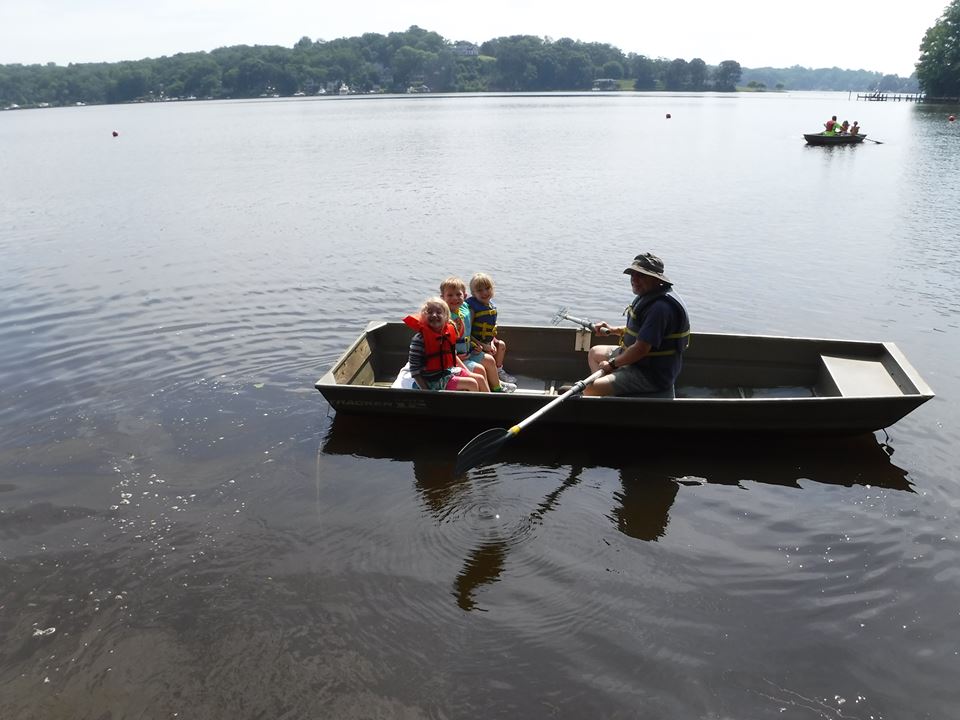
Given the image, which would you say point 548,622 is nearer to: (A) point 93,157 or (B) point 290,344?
(B) point 290,344

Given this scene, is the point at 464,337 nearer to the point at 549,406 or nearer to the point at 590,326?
the point at 549,406

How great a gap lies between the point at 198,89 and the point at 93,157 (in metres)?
146

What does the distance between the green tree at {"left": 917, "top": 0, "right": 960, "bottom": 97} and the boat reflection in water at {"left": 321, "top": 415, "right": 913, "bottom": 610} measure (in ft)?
308

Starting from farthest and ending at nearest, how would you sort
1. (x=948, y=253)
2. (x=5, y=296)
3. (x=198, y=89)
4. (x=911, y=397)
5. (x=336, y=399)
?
(x=198, y=89) → (x=948, y=253) → (x=5, y=296) → (x=336, y=399) → (x=911, y=397)

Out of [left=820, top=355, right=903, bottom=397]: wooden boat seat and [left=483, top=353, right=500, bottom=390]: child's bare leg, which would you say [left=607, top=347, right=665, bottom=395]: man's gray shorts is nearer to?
[left=483, top=353, right=500, bottom=390]: child's bare leg

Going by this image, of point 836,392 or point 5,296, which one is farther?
point 5,296

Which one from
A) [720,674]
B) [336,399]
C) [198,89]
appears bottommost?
[720,674]

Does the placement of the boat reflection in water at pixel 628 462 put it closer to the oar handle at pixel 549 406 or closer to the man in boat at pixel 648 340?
the man in boat at pixel 648 340

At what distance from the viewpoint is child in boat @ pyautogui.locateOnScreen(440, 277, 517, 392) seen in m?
8.41

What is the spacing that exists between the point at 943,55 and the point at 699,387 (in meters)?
96.6

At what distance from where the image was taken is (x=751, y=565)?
6418 mm

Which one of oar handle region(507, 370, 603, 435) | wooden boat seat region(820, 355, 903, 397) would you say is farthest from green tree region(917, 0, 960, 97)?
oar handle region(507, 370, 603, 435)

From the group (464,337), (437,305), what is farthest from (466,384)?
(437,305)

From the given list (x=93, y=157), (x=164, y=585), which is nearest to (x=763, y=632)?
(x=164, y=585)
